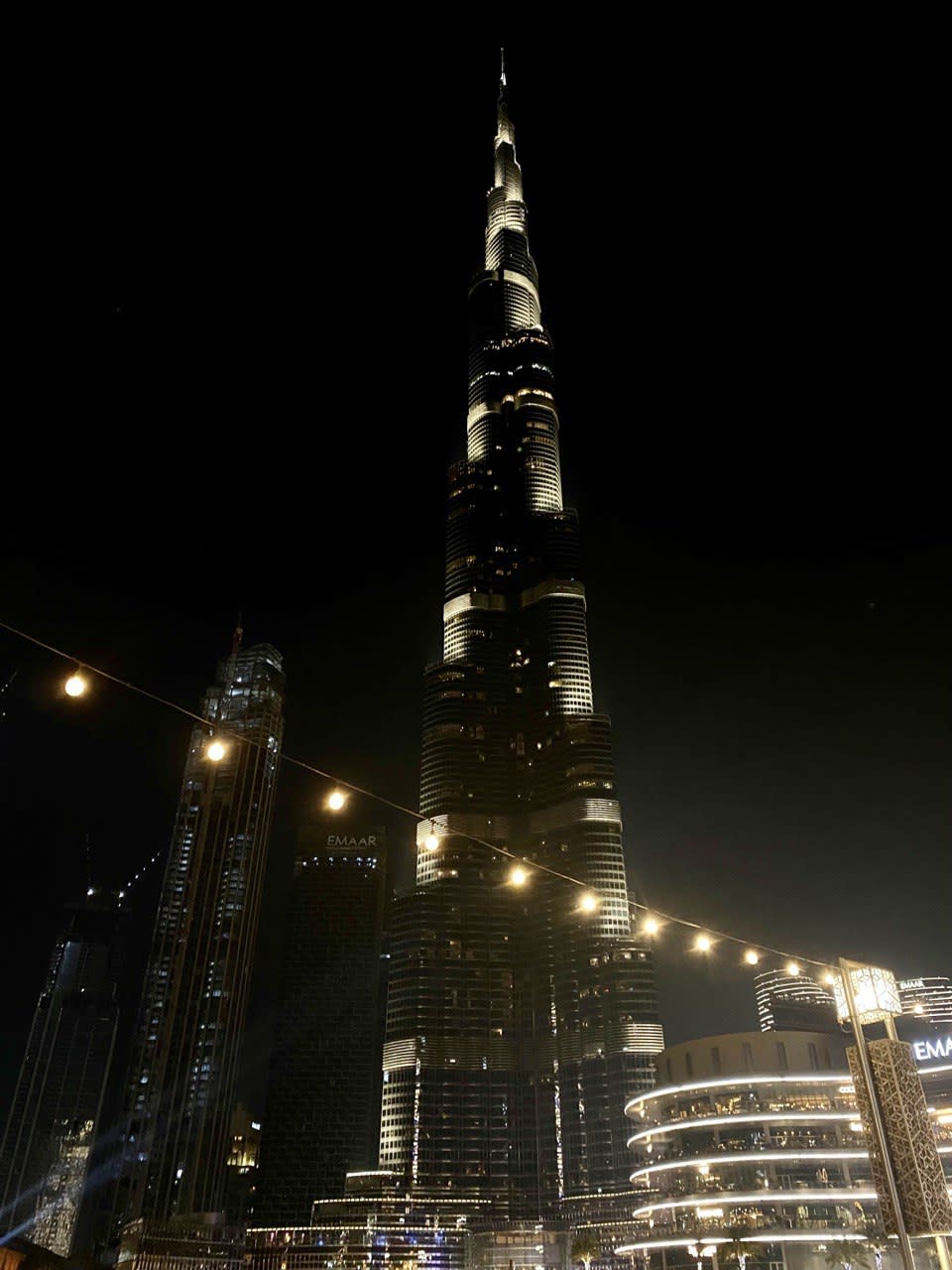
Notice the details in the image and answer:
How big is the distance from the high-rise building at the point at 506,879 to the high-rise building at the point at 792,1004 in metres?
21.1

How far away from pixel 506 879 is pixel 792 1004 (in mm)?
52649

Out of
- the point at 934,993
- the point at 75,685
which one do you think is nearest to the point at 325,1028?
the point at 934,993

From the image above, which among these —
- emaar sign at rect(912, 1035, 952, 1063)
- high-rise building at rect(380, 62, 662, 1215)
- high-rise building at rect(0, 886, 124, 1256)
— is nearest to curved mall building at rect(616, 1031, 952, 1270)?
emaar sign at rect(912, 1035, 952, 1063)

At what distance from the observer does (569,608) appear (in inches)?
5999

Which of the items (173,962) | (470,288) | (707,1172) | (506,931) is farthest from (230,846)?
(470,288)

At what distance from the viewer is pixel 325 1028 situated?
159 meters

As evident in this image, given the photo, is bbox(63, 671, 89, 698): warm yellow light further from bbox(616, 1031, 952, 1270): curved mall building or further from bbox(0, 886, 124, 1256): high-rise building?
bbox(0, 886, 124, 1256): high-rise building

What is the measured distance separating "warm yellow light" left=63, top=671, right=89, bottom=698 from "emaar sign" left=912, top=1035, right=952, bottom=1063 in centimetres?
5538

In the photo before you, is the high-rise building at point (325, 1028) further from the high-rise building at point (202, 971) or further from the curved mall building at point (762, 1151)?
the curved mall building at point (762, 1151)

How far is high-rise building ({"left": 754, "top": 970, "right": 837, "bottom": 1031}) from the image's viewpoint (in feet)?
393

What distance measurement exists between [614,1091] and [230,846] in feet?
197

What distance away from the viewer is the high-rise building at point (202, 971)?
11431 centimetres

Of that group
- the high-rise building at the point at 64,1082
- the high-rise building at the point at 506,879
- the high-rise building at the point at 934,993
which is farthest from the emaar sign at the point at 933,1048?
the high-rise building at the point at 64,1082

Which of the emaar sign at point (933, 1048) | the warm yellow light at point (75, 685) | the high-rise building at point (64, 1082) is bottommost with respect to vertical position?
the warm yellow light at point (75, 685)
